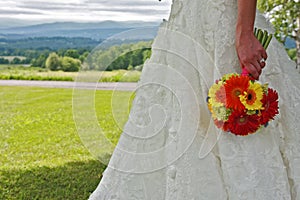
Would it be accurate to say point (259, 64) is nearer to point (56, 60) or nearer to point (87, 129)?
point (87, 129)

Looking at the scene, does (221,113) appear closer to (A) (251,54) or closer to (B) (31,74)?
(A) (251,54)

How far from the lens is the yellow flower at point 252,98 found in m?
1.40

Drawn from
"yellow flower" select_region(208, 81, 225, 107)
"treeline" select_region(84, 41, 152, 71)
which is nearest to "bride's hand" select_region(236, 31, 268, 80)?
"yellow flower" select_region(208, 81, 225, 107)

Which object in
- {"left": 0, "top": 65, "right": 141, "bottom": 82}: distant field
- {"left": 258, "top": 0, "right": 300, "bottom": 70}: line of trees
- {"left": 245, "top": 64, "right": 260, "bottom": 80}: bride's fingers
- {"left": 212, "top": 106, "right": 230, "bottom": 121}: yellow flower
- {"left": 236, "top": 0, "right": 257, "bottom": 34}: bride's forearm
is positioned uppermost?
{"left": 236, "top": 0, "right": 257, "bottom": 34}: bride's forearm

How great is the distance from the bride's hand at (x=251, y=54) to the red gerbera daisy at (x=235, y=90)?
1.7 inches

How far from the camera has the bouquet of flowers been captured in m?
1.41

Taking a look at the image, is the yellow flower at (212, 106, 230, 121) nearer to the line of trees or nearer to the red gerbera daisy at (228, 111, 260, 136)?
the red gerbera daisy at (228, 111, 260, 136)

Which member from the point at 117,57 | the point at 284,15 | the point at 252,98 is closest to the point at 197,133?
the point at 252,98

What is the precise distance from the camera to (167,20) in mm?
1717

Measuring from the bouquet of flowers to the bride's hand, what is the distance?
25mm

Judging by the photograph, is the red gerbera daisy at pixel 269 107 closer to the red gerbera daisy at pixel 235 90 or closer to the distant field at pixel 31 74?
the red gerbera daisy at pixel 235 90

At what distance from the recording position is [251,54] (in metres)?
1.42

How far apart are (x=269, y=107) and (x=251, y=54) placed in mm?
181

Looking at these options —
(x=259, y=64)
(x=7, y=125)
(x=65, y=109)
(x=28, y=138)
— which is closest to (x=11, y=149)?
(x=28, y=138)
